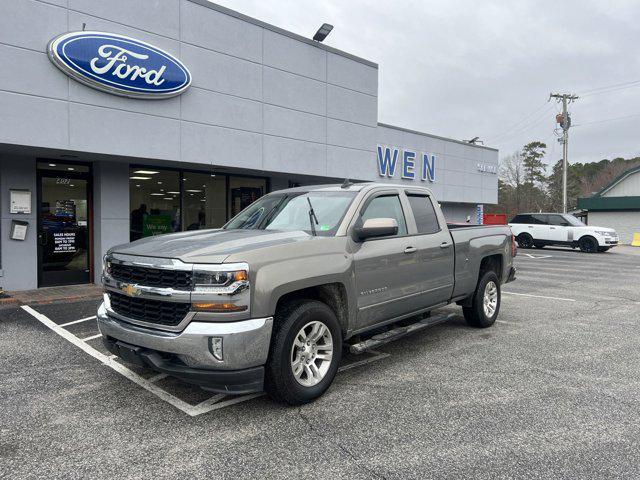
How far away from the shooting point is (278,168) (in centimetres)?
1304

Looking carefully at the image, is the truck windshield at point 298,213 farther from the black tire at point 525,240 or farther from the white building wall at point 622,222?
the white building wall at point 622,222

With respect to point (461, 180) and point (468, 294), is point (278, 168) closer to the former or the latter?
point (468, 294)

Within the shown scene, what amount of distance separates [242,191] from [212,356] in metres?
11.3

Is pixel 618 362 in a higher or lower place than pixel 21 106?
lower

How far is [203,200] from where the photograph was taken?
13.4 metres

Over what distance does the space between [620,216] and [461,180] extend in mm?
18793

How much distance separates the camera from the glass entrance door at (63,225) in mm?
10391

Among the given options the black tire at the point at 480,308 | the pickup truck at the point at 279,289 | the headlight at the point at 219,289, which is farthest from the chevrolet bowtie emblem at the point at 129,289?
the black tire at the point at 480,308

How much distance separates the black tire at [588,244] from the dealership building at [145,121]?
46.7ft

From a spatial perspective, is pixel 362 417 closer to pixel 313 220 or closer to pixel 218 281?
pixel 218 281

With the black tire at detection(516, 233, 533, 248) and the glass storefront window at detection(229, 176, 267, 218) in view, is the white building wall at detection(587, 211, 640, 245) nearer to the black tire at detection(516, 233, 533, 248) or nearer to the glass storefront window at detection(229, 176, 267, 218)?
the black tire at detection(516, 233, 533, 248)

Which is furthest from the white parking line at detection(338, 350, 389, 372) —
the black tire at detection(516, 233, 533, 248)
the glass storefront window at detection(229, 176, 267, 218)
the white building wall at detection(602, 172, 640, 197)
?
Result: the white building wall at detection(602, 172, 640, 197)

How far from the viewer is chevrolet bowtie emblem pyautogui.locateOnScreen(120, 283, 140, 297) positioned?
380 cm

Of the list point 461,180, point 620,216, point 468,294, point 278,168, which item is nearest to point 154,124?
point 278,168
